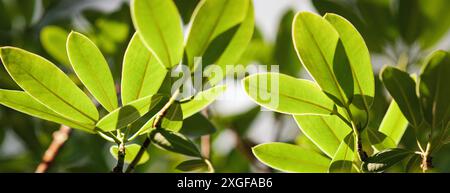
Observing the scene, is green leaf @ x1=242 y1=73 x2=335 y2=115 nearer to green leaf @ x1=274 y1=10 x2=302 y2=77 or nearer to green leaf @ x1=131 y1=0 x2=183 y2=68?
green leaf @ x1=131 y1=0 x2=183 y2=68

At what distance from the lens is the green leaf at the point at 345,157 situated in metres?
0.83

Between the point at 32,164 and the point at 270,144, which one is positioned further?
the point at 32,164

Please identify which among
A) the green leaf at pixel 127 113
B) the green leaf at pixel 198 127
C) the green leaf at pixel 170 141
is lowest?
the green leaf at pixel 198 127

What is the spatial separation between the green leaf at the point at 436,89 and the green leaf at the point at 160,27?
35 cm

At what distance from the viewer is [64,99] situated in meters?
0.81

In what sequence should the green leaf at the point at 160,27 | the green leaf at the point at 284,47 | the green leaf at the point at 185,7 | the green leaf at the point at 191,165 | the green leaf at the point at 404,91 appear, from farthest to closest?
the green leaf at the point at 284,47 → the green leaf at the point at 185,7 → the green leaf at the point at 191,165 → the green leaf at the point at 404,91 → the green leaf at the point at 160,27

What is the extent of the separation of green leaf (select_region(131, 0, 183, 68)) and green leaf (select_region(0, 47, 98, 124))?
0.16 metres

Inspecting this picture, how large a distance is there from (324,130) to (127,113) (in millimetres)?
329

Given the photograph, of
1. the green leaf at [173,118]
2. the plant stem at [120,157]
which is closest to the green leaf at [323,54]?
the green leaf at [173,118]

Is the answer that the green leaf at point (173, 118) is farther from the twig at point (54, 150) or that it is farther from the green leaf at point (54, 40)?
the green leaf at point (54, 40)

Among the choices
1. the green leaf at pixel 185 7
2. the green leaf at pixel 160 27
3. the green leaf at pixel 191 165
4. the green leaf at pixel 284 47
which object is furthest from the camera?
the green leaf at pixel 284 47
